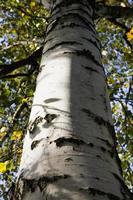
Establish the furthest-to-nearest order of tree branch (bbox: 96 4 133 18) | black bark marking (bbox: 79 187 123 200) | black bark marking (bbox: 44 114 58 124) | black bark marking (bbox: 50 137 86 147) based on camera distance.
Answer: tree branch (bbox: 96 4 133 18), black bark marking (bbox: 44 114 58 124), black bark marking (bbox: 50 137 86 147), black bark marking (bbox: 79 187 123 200)

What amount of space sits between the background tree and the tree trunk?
161 cm

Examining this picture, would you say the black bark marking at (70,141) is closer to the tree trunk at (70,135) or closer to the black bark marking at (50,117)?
the tree trunk at (70,135)

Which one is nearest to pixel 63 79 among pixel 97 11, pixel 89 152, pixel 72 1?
pixel 89 152

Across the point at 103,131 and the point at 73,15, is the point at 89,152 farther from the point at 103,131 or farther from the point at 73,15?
the point at 73,15

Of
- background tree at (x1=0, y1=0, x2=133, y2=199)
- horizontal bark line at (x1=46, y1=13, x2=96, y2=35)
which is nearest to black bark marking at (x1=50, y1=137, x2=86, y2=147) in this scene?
horizontal bark line at (x1=46, y1=13, x2=96, y2=35)

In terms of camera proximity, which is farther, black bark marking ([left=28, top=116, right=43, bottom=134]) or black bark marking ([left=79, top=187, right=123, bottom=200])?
black bark marking ([left=28, top=116, right=43, bottom=134])

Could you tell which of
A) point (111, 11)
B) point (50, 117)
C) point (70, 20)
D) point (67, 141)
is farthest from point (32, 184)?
point (111, 11)

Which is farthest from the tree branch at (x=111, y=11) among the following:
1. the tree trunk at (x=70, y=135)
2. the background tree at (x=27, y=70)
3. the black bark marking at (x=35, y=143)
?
the black bark marking at (x=35, y=143)

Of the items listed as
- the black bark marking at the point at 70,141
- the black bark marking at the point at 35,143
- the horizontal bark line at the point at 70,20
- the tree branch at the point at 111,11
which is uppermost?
the tree branch at the point at 111,11

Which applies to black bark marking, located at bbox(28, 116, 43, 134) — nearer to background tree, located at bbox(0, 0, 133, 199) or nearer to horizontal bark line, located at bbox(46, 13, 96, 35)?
horizontal bark line, located at bbox(46, 13, 96, 35)

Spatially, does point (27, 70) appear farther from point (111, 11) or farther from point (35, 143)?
point (35, 143)

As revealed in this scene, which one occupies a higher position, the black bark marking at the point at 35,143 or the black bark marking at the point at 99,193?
the black bark marking at the point at 35,143

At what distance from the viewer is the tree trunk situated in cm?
92

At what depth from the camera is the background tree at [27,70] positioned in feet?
12.4
